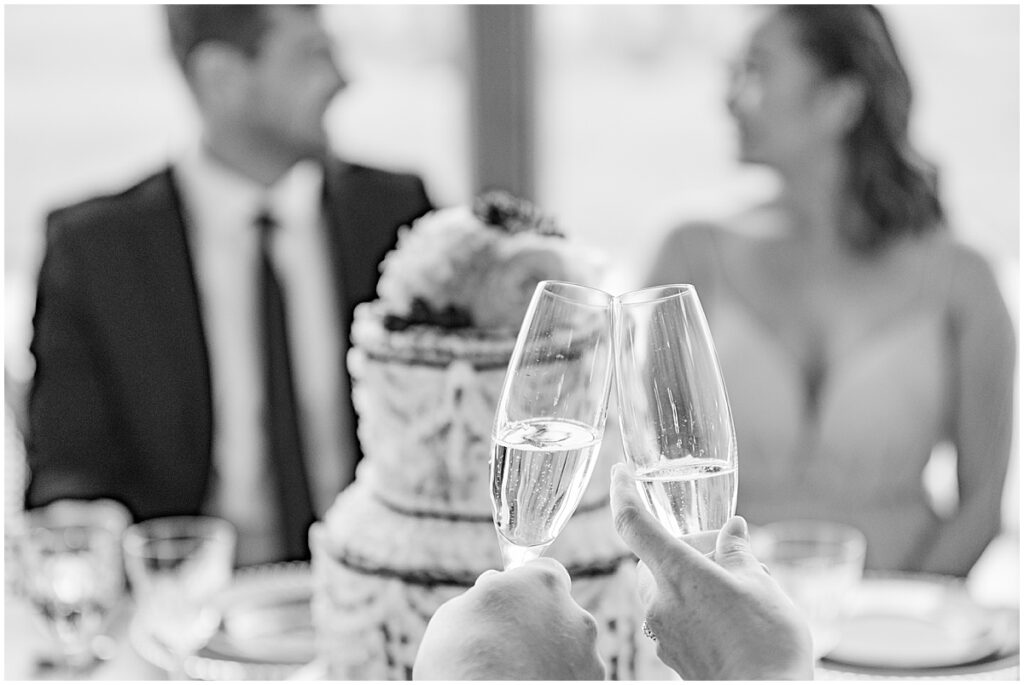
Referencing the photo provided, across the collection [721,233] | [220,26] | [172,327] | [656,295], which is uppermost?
[220,26]

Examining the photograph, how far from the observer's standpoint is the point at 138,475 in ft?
9.20

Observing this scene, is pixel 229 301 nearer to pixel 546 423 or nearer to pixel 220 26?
pixel 220 26

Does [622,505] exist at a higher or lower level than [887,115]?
lower

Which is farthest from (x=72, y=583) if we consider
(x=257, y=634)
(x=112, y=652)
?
(x=257, y=634)

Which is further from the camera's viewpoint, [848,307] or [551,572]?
[848,307]

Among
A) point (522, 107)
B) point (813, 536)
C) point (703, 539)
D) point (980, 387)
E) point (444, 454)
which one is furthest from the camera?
point (522, 107)

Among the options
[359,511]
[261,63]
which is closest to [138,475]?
[261,63]

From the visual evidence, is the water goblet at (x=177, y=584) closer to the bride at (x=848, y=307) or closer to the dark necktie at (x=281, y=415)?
the dark necktie at (x=281, y=415)

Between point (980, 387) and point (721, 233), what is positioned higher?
point (721, 233)

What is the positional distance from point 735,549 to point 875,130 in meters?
2.29

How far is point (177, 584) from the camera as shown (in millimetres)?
1354

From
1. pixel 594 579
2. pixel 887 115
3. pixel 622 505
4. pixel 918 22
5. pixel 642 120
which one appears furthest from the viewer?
pixel 642 120

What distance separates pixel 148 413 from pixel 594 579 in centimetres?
201

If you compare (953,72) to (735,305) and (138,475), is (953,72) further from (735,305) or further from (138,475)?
(138,475)
